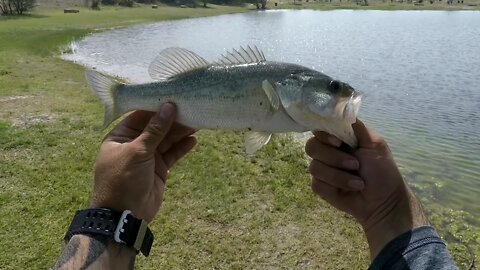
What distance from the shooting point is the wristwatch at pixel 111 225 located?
11.2ft

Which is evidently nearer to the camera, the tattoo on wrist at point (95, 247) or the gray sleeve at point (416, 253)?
the gray sleeve at point (416, 253)

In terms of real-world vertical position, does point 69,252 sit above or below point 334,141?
below

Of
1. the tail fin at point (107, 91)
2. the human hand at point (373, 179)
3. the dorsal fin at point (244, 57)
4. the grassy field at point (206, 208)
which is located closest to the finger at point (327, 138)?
the human hand at point (373, 179)

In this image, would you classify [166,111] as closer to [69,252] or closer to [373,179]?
[69,252]

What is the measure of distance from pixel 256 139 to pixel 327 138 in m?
0.69

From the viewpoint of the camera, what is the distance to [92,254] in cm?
337

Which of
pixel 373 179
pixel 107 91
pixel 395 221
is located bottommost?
pixel 395 221

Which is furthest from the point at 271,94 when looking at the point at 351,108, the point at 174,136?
the point at 174,136

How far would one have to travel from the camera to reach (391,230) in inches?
139

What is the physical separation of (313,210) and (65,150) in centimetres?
658

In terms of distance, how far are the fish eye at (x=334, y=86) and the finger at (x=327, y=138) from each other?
1.20ft

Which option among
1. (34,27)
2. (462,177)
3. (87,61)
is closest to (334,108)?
(462,177)

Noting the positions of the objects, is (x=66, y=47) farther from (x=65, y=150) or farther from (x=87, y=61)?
(x=65, y=150)

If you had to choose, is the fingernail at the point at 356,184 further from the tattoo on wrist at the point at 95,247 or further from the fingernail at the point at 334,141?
the tattoo on wrist at the point at 95,247
